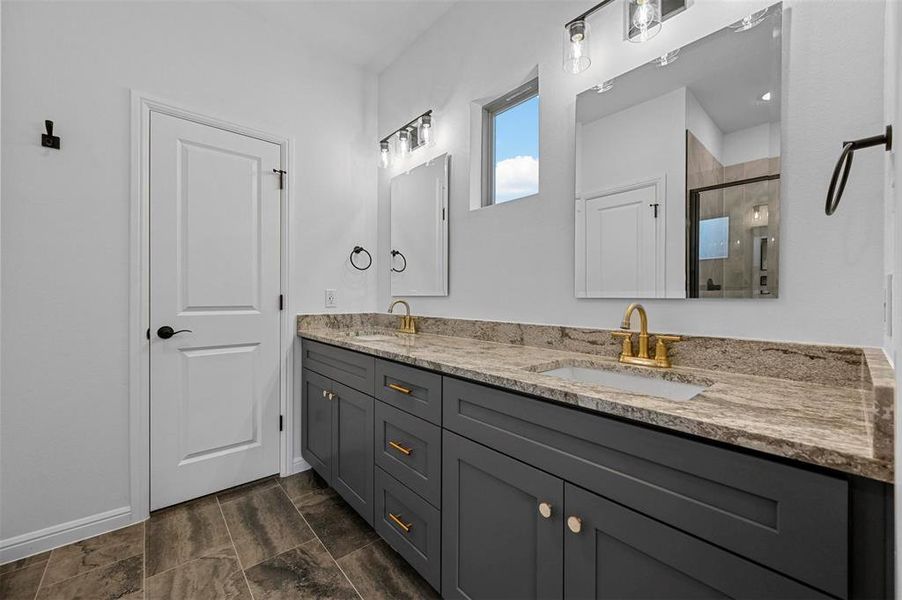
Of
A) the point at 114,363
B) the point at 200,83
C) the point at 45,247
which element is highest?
the point at 200,83

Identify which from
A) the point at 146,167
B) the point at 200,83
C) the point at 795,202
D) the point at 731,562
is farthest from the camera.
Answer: the point at 200,83

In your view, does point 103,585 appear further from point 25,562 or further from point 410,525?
point 410,525

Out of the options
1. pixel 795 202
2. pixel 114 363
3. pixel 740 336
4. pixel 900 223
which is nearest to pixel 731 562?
pixel 900 223

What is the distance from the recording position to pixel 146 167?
1.95m

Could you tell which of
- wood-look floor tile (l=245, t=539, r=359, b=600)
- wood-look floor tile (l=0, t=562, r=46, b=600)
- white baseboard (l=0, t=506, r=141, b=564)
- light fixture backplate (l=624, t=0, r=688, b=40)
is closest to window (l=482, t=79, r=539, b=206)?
light fixture backplate (l=624, t=0, r=688, b=40)

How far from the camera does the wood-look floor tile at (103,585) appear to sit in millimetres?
1444

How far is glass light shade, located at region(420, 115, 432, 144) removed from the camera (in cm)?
232

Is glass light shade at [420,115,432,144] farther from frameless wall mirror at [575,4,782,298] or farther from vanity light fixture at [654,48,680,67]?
vanity light fixture at [654,48,680,67]

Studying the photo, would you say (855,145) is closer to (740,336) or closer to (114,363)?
(740,336)

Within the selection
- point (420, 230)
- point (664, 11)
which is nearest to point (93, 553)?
point (420, 230)

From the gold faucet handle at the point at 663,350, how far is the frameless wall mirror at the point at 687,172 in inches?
5.9

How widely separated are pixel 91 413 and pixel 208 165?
1.34 meters

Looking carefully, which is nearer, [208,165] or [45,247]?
[45,247]

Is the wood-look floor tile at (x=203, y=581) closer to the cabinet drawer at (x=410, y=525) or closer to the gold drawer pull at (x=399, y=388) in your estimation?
the cabinet drawer at (x=410, y=525)
